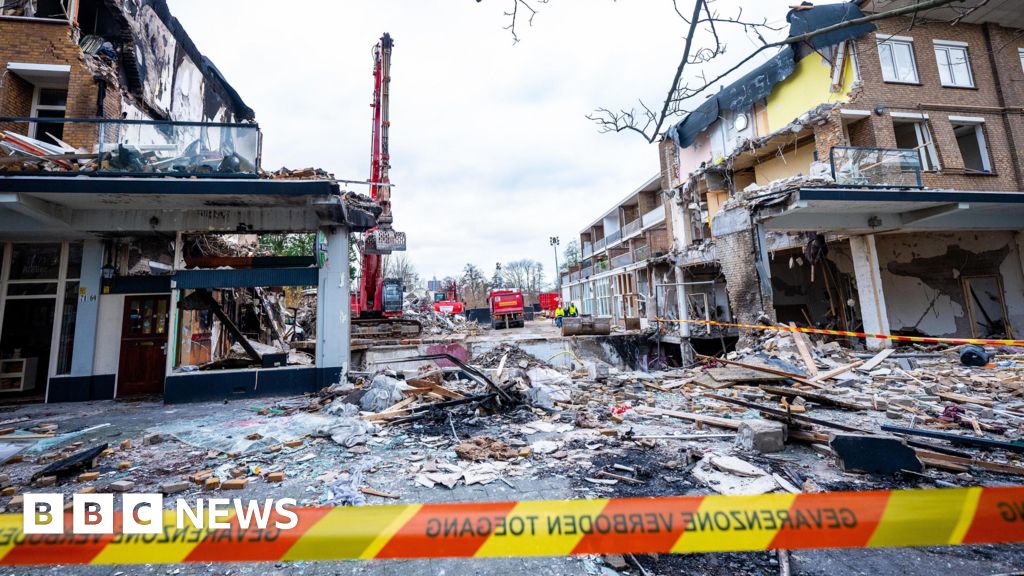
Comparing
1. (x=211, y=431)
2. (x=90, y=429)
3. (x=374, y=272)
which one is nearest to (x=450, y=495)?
(x=211, y=431)

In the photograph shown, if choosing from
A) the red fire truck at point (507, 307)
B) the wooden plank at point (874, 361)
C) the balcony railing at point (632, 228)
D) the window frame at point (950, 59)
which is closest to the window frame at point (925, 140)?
the window frame at point (950, 59)

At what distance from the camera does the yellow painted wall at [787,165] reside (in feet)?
48.4

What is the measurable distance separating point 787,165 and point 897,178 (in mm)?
4400

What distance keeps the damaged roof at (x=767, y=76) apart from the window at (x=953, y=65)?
3.51 m

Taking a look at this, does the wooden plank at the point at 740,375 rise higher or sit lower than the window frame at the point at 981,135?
lower

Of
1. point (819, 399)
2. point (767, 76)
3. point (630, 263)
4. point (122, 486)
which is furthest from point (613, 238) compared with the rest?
point (122, 486)

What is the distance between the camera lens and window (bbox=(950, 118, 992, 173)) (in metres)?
13.7

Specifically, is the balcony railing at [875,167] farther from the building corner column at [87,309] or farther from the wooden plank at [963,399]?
the building corner column at [87,309]

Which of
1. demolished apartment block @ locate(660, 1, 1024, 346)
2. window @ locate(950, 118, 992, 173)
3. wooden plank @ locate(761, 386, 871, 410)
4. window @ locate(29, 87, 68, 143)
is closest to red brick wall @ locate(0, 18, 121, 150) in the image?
window @ locate(29, 87, 68, 143)

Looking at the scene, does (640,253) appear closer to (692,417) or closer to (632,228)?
(632,228)

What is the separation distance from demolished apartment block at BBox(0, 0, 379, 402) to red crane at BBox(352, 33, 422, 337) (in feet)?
10.9

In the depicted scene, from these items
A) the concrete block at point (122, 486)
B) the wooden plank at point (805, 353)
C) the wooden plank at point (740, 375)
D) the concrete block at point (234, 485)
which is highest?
the wooden plank at point (805, 353)

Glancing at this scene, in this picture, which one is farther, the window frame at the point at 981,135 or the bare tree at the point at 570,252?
the bare tree at the point at 570,252

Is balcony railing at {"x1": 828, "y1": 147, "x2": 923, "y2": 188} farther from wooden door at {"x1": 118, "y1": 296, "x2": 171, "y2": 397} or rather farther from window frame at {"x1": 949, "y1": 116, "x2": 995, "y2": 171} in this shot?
wooden door at {"x1": 118, "y1": 296, "x2": 171, "y2": 397}
